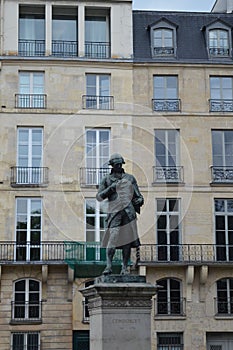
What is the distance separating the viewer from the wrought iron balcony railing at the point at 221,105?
123ft

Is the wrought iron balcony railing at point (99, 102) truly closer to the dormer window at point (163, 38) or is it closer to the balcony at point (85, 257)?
the dormer window at point (163, 38)

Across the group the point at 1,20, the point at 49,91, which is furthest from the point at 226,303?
the point at 1,20

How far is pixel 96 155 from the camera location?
36.2 meters

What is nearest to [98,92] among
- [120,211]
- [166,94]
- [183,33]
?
[166,94]

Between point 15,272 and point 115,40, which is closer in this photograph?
point 15,272

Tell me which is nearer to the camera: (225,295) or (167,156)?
(225,295)

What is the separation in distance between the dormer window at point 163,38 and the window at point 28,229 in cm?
900

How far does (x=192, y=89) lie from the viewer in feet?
123

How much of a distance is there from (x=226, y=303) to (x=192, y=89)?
9.63 m

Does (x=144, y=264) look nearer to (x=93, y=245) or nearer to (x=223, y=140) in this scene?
(x=93, y=245)

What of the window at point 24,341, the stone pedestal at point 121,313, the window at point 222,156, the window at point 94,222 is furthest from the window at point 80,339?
the stone pedestal at point 121,313

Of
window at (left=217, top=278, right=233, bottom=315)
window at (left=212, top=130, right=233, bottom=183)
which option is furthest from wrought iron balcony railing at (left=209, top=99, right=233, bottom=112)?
window at (left=217, top=278, right=233, bottom=315)

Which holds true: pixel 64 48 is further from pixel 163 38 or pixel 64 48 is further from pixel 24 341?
pixel 24 341

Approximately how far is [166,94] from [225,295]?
930cm
